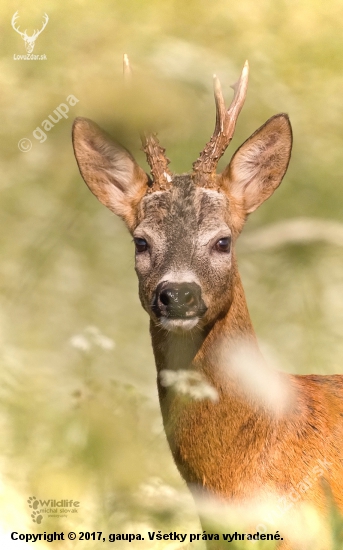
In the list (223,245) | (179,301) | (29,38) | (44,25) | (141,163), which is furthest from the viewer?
(29,38)

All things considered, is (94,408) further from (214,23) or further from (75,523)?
(214,23)

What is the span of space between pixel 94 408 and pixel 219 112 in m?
2.16

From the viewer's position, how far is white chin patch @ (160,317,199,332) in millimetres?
4641

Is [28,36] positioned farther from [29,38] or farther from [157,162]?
[157,162]

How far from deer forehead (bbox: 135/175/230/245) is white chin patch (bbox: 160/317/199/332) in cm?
61

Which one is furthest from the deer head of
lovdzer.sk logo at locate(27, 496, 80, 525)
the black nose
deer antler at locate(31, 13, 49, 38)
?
deer antler at locate(31, 13, 49, 38)

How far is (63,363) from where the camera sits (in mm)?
8016

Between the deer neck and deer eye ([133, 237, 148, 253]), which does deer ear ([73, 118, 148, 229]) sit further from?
the deer neck

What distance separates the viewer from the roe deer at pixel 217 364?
4.73 meters

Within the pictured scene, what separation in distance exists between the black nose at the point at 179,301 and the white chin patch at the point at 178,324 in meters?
0.03

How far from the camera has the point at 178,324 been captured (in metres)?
4.64

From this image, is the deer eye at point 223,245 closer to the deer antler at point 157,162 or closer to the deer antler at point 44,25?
the deer antler at point 157,162

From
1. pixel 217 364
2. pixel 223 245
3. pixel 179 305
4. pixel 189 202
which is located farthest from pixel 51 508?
pixel 189 202

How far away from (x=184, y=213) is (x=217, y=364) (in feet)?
3.46
